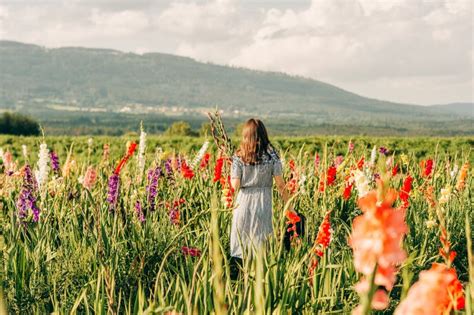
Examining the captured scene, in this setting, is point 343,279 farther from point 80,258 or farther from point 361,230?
point 361,230

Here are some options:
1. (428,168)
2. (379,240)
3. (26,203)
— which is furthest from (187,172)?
(379,240)

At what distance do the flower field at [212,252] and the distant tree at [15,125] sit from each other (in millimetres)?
95471

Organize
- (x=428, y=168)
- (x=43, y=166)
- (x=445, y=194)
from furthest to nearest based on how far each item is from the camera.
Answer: (x=428, y=168) → (x=445, y=194) → (x=43, y=166)

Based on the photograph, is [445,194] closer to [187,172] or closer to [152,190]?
[187,172]

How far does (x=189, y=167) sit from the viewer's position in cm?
611

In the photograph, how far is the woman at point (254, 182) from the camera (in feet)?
16.5

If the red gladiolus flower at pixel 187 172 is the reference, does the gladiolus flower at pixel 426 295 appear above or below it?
above

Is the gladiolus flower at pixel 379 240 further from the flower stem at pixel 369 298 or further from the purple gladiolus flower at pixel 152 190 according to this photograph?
the purple gladiolus flower at pixel 152 190

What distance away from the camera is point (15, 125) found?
96625 millimetres

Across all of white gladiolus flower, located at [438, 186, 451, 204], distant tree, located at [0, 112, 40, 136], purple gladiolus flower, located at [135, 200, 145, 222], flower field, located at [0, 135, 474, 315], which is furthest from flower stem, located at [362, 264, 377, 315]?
distant tree, located at [0, 112, 40, 136]

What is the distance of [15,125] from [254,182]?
9808cm

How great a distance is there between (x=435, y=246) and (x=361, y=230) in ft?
14.7

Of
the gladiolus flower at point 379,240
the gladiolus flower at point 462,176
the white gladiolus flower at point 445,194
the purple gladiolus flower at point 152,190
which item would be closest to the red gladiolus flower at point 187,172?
the purple gladiolus flower at point 152,190

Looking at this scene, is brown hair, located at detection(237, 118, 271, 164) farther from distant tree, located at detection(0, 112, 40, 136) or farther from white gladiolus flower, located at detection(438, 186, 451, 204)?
distant tree, located at detection(0, 112, 40, 136)
